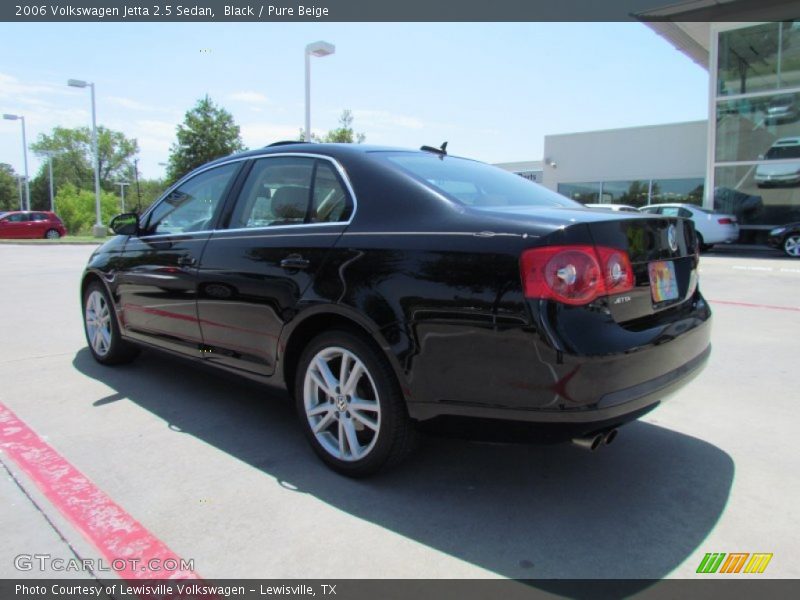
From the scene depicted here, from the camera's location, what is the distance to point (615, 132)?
25797mm

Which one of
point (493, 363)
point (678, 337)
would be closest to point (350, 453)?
point (493, 363)

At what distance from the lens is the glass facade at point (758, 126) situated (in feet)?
63.6

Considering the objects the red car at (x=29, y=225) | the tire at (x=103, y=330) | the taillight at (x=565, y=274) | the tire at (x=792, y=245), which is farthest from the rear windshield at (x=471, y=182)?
the red car at (x=29, y=225)

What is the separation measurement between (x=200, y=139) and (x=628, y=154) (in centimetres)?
2522

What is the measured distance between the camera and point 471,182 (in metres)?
3.25

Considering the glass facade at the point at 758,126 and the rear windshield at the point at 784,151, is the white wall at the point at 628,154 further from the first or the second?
the rear windshield at the point at 784,151

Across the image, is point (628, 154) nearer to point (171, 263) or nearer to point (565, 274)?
point (171, 263)

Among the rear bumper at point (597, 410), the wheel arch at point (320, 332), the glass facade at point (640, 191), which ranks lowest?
the rear bumper at point (597, 410)

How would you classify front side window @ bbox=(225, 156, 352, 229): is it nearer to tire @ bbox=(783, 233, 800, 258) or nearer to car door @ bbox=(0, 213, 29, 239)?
tire @ bbox=(783, 233, 800, 258)

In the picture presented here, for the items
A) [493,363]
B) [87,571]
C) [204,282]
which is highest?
[204,282]

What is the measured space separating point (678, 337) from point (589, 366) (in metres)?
0.70

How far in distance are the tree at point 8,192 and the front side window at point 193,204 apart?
10006 centimetres

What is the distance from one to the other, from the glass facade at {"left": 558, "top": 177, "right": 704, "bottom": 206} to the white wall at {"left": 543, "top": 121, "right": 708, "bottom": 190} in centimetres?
23

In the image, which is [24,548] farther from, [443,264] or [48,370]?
[48,370]
